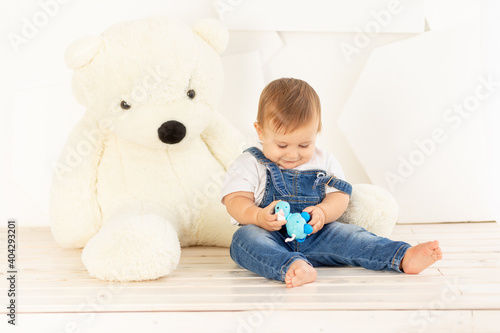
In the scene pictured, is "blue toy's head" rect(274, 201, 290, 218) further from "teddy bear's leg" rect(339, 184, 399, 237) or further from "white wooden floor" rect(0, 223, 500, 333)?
"teddy bear's leg" rect(339, 184, 399, 237)

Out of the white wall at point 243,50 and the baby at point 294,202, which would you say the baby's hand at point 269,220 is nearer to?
the baby at point 294,202

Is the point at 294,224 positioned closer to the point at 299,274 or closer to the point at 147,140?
the point at 299,274

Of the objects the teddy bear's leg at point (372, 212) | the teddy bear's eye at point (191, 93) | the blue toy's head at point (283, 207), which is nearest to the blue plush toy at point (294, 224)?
the blue toy's head at point (283, 207)

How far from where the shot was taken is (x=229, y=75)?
5.73 ft

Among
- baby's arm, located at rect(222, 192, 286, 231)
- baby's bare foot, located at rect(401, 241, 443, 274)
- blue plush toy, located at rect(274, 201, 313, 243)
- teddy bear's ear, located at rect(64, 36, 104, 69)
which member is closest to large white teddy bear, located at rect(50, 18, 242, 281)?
teddy bear's ear, located at rect(64, 36, 104, 69)

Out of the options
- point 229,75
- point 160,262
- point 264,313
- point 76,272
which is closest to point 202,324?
point 264,313

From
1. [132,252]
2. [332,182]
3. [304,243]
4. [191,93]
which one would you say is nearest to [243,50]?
[191,93]

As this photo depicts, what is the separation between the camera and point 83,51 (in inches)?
53.5

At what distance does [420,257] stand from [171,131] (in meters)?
0.65

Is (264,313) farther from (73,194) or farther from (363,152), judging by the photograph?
(363,152)

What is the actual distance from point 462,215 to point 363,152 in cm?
37

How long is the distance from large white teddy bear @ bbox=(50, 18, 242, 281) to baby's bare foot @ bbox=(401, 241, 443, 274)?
1.67 feet

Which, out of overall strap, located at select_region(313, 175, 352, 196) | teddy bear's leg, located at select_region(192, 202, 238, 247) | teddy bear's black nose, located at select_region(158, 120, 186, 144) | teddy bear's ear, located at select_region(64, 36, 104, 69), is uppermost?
teddy bear's ear, located at select_region(64, 36, 104, 69)

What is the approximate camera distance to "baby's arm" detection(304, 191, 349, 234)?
1.26m
